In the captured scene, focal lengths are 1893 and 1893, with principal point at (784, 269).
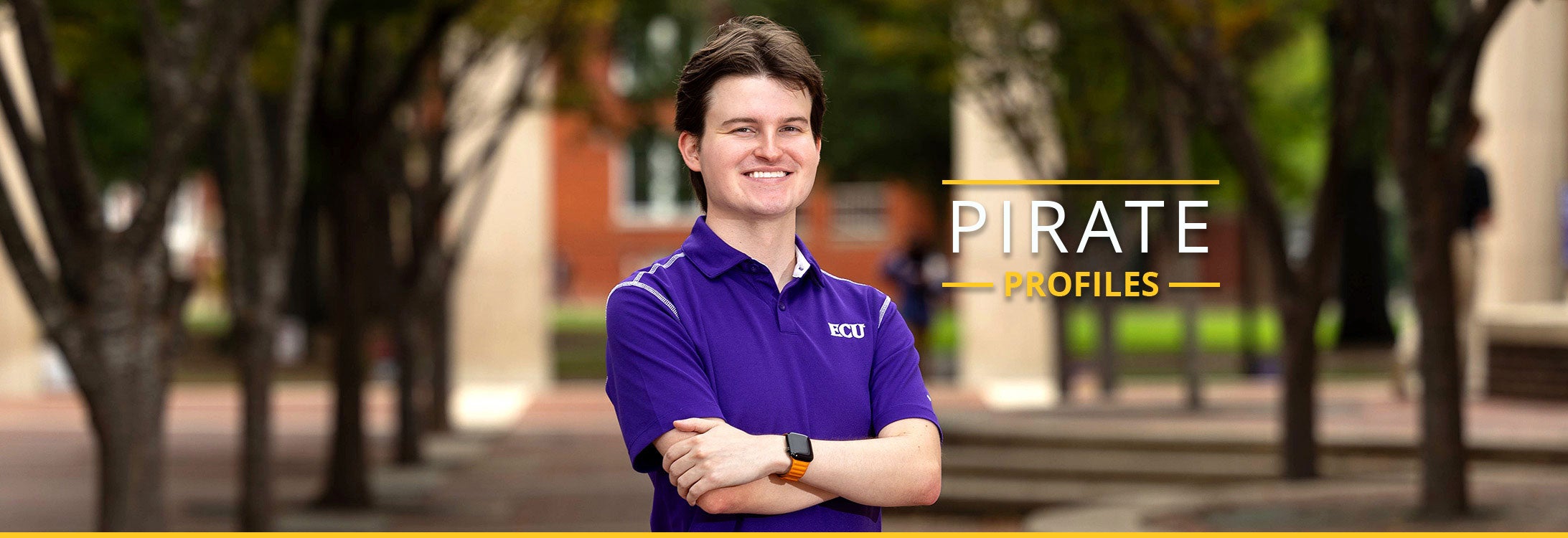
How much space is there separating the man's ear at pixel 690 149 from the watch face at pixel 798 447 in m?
0.43

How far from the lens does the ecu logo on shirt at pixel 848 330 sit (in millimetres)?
2713

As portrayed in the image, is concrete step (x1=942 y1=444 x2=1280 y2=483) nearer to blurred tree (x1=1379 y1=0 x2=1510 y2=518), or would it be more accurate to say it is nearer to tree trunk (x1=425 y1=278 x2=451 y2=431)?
blurred tree (x1=1379 y1=0 x2=1510 y2=518)

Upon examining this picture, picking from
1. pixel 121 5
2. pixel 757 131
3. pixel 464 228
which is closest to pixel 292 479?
pixel 464 228

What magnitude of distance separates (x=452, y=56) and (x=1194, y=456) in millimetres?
11374

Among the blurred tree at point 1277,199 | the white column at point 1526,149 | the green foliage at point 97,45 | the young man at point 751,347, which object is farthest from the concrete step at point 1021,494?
the young man at point 751,347

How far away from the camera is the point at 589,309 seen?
185ft

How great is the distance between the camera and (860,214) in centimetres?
5684

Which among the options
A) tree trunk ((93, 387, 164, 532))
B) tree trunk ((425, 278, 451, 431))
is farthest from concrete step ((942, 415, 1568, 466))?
tree trunk ((93, 387, 164, 532))

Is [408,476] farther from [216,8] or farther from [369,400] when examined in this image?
[369,400]

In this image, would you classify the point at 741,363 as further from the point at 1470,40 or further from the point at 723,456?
the point at 1470,40

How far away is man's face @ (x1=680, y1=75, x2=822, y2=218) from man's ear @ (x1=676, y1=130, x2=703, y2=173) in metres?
0.06

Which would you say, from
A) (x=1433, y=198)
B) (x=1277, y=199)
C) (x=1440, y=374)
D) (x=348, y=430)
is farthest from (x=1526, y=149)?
(x=348, y=430)

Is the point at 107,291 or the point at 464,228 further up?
the point at 464,228

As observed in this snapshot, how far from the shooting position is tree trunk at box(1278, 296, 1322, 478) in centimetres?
1086
